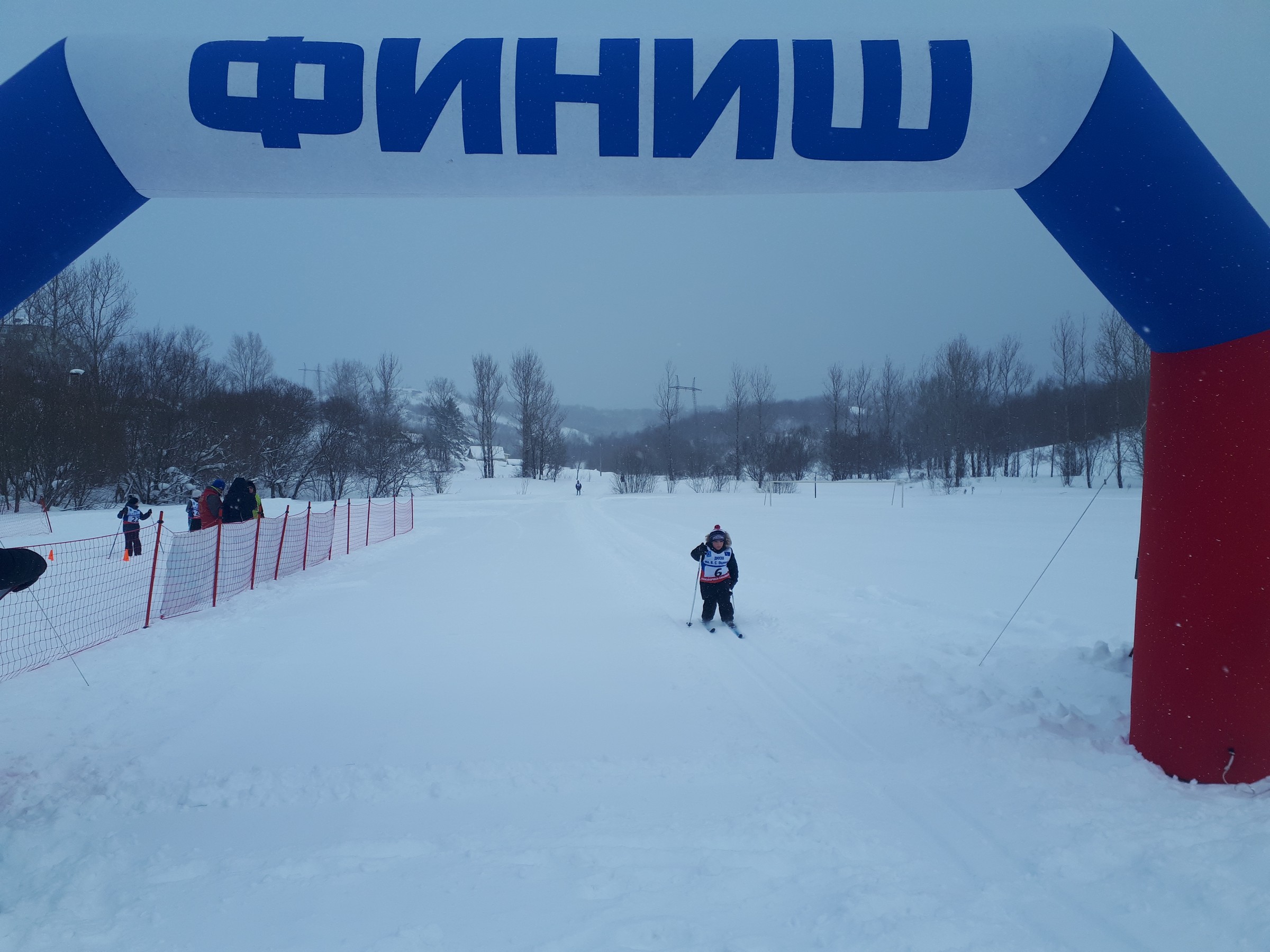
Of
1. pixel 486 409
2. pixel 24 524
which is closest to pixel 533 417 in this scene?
pixel 486 409

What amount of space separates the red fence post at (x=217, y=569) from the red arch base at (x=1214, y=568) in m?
11.1

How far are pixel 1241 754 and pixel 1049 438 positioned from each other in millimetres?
62044

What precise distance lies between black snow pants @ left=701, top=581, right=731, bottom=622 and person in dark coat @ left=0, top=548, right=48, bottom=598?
6278 millimetres

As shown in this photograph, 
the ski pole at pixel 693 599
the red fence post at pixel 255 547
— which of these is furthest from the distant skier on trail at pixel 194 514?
the ski pole at pixel 693 599

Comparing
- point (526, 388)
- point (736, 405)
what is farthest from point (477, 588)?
point (526, 388)

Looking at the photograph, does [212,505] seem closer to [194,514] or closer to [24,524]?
[194,514]

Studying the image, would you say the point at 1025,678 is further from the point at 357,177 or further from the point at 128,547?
the point at 128,547

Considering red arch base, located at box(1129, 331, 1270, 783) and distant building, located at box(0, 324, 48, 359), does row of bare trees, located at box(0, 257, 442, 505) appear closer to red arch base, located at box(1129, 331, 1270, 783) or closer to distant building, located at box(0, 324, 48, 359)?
distant building, located at box(0, 324, 48, 359)

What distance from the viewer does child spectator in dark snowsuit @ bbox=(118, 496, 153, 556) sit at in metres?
14.1

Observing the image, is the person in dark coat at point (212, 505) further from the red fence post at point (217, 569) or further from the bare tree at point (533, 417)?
the bare tree at point (533, 417)

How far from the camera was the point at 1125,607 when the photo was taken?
344 inches

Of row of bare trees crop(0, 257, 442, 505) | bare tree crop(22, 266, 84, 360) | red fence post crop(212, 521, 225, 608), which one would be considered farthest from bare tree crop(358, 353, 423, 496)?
red fence post crop(212, 521, 225, 608)

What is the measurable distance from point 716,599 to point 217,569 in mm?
7658

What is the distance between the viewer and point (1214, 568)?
377 centimetres
